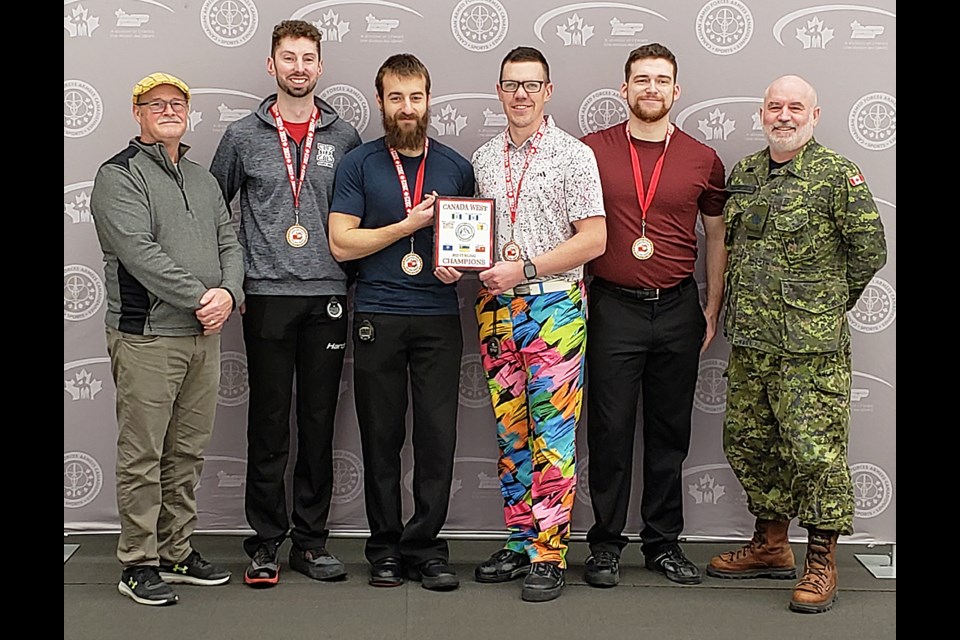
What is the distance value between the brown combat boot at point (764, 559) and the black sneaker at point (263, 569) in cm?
157

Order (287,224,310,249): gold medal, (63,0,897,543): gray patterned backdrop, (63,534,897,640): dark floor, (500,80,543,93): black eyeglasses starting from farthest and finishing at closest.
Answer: (63,0,897,543): gray patterned backdrop < (287,224,310,249): gold medal < (500,80,543,93): black eyeglasses < (63,534,897,640): dark floor

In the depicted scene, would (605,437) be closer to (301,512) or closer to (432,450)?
(432,450)

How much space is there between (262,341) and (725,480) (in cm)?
190

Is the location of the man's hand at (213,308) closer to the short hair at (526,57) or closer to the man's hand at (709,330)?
the short hair at (526,57)

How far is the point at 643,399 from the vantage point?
419 cm

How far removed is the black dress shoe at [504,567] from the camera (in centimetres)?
403

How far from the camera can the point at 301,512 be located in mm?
4125

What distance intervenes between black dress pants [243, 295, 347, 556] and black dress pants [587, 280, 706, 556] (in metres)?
0.93

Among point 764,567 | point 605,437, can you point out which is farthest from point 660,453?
point 764,567

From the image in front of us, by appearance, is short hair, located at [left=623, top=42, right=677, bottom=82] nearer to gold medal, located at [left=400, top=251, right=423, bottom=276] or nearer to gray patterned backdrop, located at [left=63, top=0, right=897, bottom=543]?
gray patterned backdrop, located at [left=63, top=0, right=897, bottom=543]

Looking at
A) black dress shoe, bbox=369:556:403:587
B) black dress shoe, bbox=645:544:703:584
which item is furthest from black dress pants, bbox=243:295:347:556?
Answer: black dress shoe, bbox=645:544:703:584

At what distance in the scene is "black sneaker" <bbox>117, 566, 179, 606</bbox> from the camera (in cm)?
376

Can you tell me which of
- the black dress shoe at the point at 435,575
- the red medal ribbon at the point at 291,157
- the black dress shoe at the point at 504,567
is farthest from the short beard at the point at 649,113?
the black dress shoe at the point at 435,575

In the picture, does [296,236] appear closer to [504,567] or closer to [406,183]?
[406,183]
